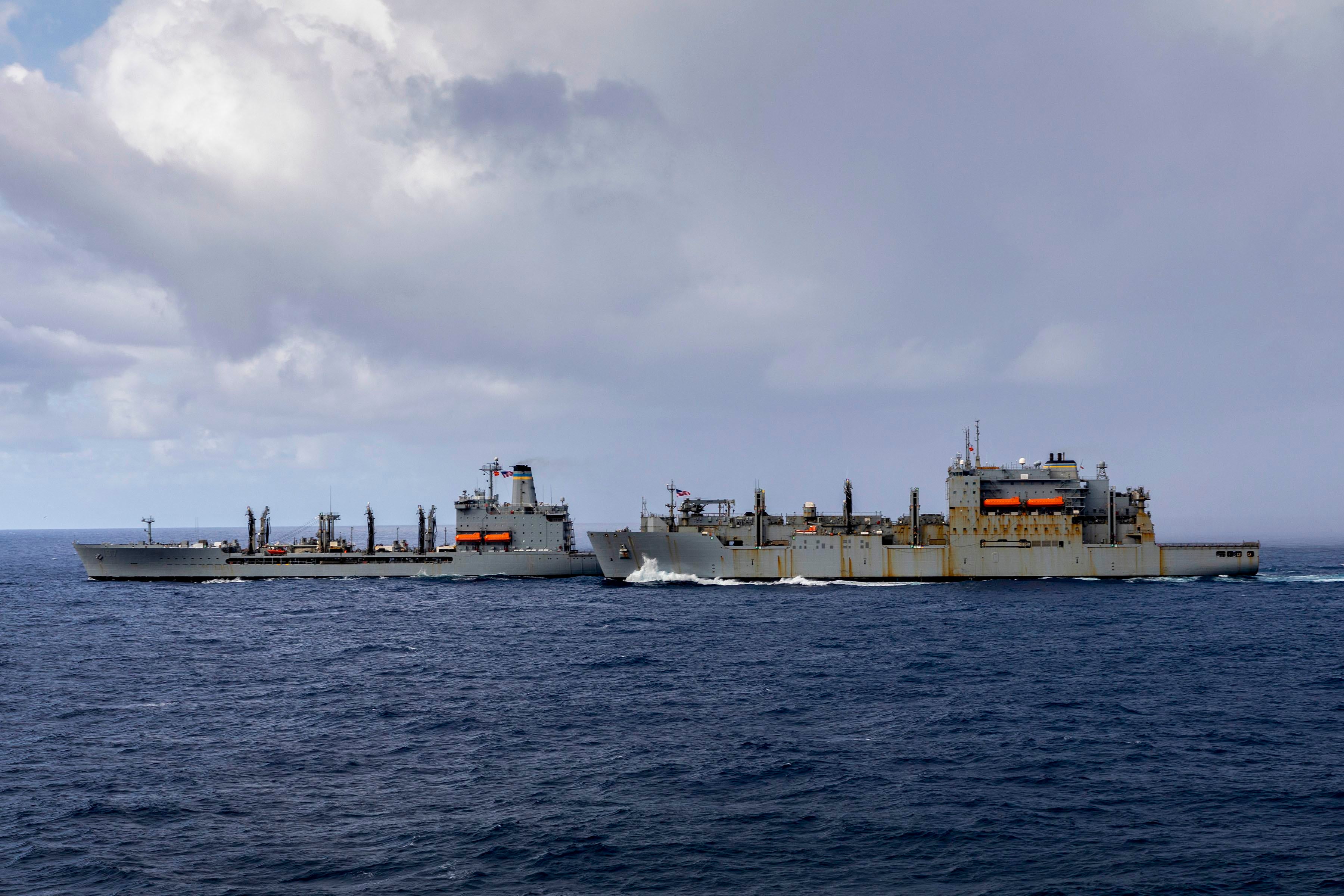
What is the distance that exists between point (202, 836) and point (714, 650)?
28873 mm

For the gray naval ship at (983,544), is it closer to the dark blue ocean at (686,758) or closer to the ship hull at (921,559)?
the ship hull at (921,559)

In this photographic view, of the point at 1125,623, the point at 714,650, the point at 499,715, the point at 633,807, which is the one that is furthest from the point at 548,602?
the point at 633,807

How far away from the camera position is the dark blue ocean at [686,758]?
66.6ft

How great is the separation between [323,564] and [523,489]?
2365 centimetres

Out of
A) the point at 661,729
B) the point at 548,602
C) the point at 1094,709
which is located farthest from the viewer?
the point at 548,602

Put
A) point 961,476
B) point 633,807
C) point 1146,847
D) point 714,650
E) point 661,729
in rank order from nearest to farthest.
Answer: point 1146,847 → point 633,807 → point 661,729 → point 714,650 → point 961,476

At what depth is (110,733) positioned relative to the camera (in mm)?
32219

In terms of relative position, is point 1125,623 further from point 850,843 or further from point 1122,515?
point 850,843

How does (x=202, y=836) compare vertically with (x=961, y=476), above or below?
below

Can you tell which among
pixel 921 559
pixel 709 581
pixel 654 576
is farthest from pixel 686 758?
pixel 921 559

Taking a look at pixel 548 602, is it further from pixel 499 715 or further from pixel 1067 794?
pixel 1067 794

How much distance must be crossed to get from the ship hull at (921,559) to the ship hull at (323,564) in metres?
13.3

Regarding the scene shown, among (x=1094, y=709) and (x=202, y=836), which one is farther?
(x=1094, y=709)

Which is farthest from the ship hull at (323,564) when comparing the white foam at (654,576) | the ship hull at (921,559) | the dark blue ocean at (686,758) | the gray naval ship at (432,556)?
the dark blue ocean at (686,758)
